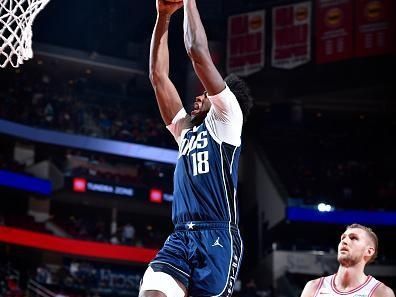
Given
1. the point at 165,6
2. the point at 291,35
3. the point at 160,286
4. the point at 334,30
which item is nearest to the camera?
the point at 160,286

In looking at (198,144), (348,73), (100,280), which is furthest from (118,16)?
(198,144)

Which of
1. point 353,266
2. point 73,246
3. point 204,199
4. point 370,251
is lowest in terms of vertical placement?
point 353,266

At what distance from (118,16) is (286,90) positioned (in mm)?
8505

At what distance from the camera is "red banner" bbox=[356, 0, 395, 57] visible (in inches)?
966

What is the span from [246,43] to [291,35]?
6.14 feet

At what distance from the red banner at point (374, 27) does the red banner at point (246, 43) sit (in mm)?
3646

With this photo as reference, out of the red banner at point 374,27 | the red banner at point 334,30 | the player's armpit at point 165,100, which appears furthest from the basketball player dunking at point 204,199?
the red banner at point 334,30

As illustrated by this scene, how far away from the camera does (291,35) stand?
85.9 ft

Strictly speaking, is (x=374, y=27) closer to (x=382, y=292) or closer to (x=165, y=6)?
(x=382, y=292)

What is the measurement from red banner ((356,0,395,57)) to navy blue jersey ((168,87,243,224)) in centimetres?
2099

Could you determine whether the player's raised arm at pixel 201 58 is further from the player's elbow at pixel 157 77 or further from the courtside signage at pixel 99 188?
the courtside signage at pixel 99 188

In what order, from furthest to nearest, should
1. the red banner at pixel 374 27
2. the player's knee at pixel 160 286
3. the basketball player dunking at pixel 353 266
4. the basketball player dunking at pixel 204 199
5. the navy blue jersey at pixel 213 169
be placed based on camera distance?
the red banner at pixel 374 27 → the basketball player dunking at pixel 353 266 → the navy blue jersey at pixel 213 169 → the basketball player dunking at pixel 204 199 → the player's knee at pixel 160 286

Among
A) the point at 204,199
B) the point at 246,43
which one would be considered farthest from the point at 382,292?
the point at 246,43

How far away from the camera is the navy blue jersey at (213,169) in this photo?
4.45 m
